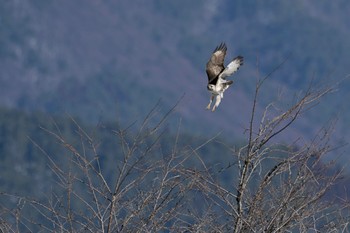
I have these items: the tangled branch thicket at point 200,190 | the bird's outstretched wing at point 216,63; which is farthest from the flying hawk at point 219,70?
the tangled branch thicket at point 200,190

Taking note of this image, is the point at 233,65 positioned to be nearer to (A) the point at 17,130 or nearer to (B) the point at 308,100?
(B) the point at 308,100

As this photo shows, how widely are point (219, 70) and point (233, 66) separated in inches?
12.6

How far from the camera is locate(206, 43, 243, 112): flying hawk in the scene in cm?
1462

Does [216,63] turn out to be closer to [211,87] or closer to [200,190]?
[211,87]

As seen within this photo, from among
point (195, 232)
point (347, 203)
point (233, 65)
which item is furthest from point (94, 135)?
point (233, 65)

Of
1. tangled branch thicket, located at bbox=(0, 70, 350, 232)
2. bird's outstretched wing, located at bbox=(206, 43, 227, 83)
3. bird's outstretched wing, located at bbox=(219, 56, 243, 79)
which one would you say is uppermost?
bird's outstretched wing, located at bbox=(206, 43, 227, 83)

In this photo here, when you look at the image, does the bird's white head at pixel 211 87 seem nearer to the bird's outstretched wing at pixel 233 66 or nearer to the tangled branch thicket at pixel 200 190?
the bird's outstretched wing at pixel 233 66

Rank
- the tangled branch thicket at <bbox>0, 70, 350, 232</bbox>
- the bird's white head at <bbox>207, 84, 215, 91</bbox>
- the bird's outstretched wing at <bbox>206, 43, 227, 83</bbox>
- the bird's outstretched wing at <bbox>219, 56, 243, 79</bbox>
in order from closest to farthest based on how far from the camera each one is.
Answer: the tangled branch thicket at <bbox>0, 70, 350, 232</bbox> < the bird's outstretched wing at <bbox>219, 56, 243, 79</bbox> < the bird's outstretched wing at <bbox>206, 43, 227, 83</bbox> < the bird's white head at <bbox>207, 84, 215, 91</bbox>

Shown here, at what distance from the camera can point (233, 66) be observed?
14.6 metres

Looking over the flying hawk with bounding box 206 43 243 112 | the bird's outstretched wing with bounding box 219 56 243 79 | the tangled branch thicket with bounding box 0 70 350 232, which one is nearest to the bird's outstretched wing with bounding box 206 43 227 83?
the flying hawk with bounding box 206 43 243 112

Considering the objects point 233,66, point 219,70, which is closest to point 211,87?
point 219,70

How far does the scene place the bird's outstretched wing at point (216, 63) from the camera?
1477 centimetres

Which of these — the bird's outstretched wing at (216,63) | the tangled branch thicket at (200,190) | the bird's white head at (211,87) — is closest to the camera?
the tangled branch thicket at (200,190)

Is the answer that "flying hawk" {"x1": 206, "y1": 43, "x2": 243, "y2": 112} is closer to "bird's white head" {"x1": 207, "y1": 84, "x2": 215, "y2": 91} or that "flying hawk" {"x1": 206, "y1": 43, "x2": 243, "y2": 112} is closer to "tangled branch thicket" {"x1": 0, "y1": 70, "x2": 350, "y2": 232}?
"bird's white head" {"x1": 207, "y1": 84, "x2": 215, "y2": 91}
